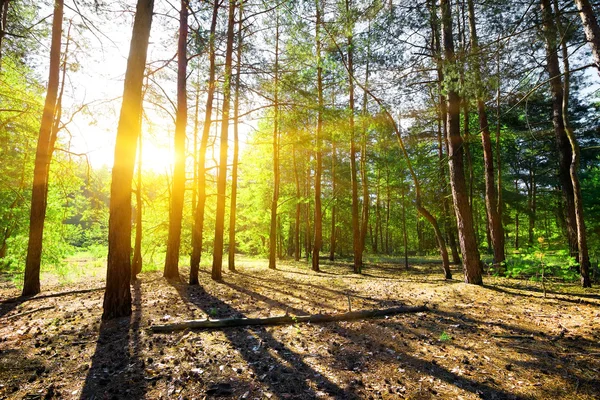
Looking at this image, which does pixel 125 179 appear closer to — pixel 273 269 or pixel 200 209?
pixel 200 209

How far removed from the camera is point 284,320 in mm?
5711

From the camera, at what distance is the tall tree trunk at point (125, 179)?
222 inches

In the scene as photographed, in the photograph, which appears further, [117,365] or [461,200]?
[461,200]

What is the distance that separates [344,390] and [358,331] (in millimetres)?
2058

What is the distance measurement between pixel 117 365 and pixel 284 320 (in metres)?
2.86

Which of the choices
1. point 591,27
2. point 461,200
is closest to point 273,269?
point 461,200

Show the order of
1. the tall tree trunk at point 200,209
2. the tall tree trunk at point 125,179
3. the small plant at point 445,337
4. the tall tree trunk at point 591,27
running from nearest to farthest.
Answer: the small plant at point 445,337 < the tall tree trunk at point 591,27 < the tall tree trunk at point 125,179 < the tall tree trunk at point 200,209

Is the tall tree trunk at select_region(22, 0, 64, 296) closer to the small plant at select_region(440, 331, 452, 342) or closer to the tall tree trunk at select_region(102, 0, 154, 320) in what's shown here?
the tall tree trunk at select_region(102, 0, 154, 320)

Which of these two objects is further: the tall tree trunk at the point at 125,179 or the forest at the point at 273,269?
the tall tree trunk at the point at 125,179

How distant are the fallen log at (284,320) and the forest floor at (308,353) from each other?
18 centimetres

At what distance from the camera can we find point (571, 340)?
4.62 m

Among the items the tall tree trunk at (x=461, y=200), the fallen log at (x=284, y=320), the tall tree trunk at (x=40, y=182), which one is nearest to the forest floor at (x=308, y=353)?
the fallen log at (x=284, y=320)

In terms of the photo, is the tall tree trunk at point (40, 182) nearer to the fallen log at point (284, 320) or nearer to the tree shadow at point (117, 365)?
the tree shadow at point (117, 365)

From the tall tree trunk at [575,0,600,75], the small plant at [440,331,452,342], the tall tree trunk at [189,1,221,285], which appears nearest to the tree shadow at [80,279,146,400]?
the tall tree trunk at [189,1,221,285]
